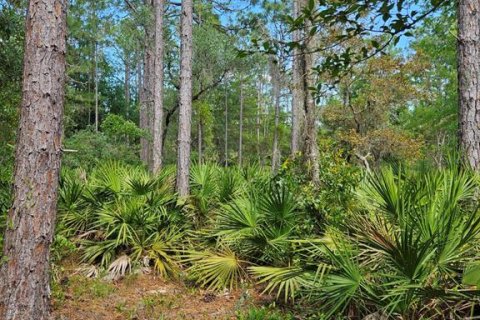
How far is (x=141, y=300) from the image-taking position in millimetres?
4879

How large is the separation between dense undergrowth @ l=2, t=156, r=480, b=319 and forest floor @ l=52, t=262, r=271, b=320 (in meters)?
0.18

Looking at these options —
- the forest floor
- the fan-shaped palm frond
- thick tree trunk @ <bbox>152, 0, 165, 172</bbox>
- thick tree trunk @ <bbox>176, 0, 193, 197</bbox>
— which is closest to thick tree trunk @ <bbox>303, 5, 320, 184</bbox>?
the fan-shaped palm frond

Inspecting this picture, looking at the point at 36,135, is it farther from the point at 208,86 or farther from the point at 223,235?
the point at 208,86

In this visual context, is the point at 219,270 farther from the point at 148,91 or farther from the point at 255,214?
the point at 148,91

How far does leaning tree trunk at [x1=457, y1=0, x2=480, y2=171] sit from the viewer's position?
4.34 meters

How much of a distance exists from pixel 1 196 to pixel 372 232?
466 centimetres

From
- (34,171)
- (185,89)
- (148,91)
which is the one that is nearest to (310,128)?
(185,89)

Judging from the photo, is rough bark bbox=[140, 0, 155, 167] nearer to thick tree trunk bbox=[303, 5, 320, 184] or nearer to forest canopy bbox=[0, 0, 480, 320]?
forest canopy bbox=[0, 0, 480, 320]

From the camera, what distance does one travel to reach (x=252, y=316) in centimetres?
404

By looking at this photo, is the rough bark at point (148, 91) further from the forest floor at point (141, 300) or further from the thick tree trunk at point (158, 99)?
the forest floor at point (141, 300)

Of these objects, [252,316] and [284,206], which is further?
[284,206]

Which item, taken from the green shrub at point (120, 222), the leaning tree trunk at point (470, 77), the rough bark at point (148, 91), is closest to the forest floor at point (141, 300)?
the green shrub at point (120, 222)

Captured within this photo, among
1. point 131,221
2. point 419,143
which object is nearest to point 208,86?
point 419,143

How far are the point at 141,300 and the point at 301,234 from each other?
2.07 m
